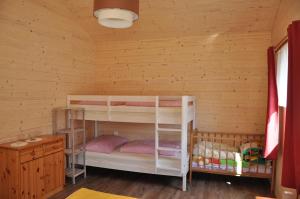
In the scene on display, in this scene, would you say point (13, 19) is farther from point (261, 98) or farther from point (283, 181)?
point (261, 98)

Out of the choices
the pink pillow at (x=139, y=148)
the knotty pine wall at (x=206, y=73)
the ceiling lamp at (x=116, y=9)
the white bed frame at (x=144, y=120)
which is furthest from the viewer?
the knotty pine wall at (x=206, y=73)

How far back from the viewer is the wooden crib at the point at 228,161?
137 inches

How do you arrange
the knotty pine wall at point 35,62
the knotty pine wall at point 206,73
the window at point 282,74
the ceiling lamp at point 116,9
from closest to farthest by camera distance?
the ceiling lamp at point 116,9 → the window at point 282,74 → the knotty pine wall at point 35,62 → the knotty pine wall at point 206,73

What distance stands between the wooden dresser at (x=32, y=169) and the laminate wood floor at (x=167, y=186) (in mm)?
250

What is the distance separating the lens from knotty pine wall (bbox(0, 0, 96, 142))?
3.01 m

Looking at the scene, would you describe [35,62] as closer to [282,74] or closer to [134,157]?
[134,157]

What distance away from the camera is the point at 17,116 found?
315 cm

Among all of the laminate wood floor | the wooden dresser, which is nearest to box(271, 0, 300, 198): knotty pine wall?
the laminate wood floor

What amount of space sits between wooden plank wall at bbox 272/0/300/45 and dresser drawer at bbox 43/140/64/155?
10.9ft

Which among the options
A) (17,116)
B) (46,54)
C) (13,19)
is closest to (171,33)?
(46,54)

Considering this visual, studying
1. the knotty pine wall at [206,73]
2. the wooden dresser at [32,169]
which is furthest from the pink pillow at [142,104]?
the wooden dresser at [32,169]

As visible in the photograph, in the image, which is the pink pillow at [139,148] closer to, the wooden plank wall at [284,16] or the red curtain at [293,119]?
the red curtain at [293,119]

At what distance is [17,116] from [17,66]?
669 mm

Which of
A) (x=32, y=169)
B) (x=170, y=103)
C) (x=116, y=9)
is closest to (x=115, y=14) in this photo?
(x=116, y=9)
